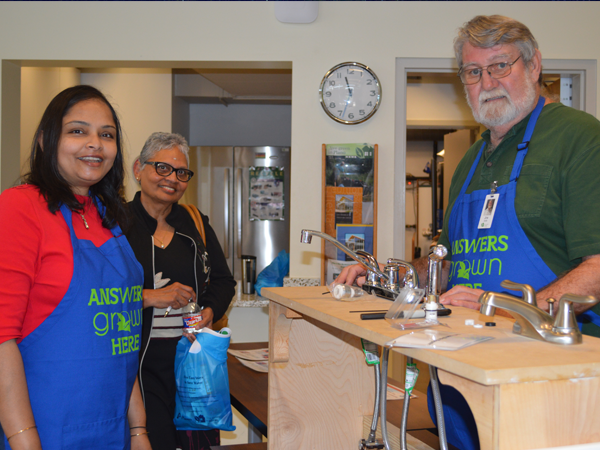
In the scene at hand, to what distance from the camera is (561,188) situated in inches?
50.8

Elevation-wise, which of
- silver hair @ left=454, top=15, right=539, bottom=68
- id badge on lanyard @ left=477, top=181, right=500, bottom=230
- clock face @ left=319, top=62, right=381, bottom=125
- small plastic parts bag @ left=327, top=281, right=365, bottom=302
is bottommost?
small plastic parts bag @ left=327, top=281, right=365, bottom=302

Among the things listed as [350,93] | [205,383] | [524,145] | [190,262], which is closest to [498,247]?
[524,145]

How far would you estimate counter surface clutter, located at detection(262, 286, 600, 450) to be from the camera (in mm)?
649

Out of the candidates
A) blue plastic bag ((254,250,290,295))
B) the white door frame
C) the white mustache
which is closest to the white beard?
the white mustache

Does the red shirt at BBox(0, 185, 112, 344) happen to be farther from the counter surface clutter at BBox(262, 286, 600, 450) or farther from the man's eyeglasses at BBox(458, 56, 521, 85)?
the man's eyeglasses at BBox(458, 56, 521, 85)

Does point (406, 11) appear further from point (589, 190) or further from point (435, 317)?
point (435, 317)

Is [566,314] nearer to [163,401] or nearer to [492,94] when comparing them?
[492,94]

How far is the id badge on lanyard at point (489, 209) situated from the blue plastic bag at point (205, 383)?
0.95 meters

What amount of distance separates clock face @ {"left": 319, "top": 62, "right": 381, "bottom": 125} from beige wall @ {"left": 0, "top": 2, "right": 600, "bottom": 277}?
A: 0.05 m

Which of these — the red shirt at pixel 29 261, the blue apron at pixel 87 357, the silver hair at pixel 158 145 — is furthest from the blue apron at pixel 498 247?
the silver hair at pixel 158 145

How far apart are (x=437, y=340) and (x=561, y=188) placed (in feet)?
2.37

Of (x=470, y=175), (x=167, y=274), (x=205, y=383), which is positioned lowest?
(x=205, y=383)

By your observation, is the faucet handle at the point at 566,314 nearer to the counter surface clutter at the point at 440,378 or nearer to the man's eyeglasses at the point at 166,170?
the counter surface clutter at the point at 440,378

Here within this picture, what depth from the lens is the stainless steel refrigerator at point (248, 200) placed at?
5.61 meters
